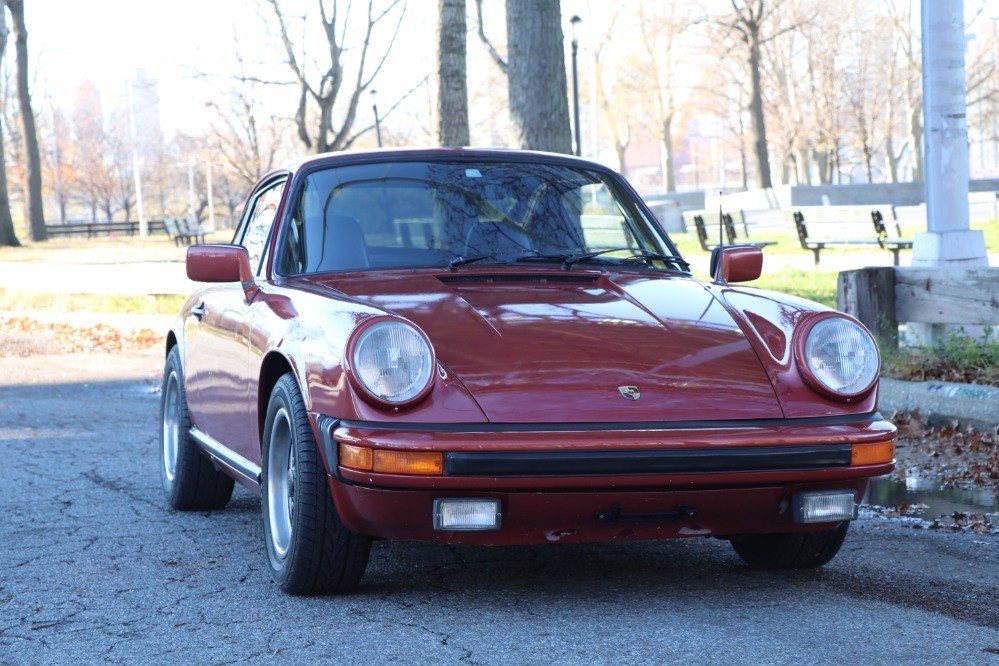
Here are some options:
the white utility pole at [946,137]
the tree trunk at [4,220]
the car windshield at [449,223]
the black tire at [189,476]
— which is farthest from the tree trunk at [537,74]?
the tree trunk at [4,220]

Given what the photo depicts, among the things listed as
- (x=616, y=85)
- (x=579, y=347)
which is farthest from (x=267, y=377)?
(x=616, y=85)

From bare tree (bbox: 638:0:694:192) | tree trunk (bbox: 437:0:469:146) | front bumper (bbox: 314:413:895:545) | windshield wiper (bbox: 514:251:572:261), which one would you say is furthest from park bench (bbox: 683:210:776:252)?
bare tree (bbox: 638:0:694:192)

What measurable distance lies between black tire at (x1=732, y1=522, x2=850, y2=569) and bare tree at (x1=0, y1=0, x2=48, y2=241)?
116 feet

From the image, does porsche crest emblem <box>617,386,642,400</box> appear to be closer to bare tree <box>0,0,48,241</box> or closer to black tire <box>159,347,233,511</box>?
black tire <box>159,347,233,511</box>

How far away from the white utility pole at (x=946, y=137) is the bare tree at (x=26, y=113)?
Answer: 31.9 meters

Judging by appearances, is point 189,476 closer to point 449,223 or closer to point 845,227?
point 449,223

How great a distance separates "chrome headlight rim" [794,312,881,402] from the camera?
4004 millimetres

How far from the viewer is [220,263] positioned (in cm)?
500

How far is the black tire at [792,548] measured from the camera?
14.3 feet

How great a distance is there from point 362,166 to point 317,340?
129cm

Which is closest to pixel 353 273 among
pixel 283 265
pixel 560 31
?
pixel 283 265

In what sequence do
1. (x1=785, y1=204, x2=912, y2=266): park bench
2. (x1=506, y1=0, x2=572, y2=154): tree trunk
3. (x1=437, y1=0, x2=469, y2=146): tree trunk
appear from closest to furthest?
1. (x1=506, y1=0, x2=572, y2=154): tree trunk
2. (x1=437, y1=0, x2=469, y2=146): tree trunk
3. (x1=785, y1=204, x2=912, y2=266): park bench

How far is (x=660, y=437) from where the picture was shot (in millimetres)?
3715

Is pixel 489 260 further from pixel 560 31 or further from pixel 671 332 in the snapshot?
pixel 560 31
